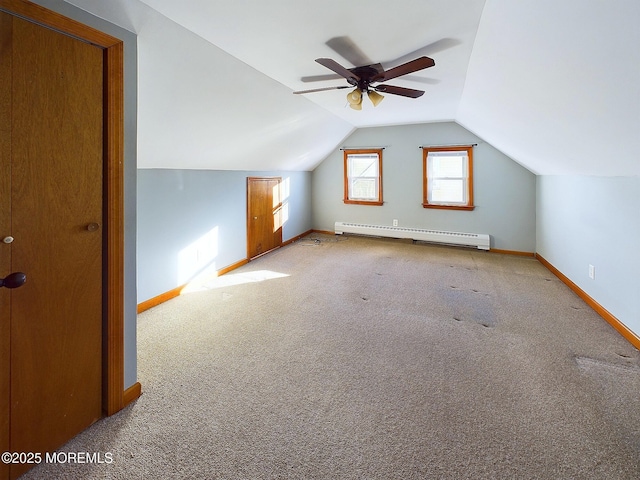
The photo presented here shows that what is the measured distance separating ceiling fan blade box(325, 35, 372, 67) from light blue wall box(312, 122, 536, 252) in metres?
3.36

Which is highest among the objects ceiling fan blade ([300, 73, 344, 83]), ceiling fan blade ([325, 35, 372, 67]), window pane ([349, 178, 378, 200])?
ceiling fan blade ([300, 73, 344, 83])

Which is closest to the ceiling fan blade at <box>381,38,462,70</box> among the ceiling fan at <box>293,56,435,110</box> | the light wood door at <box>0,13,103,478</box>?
the ceiling fan at <box>293,56,435,110</box>

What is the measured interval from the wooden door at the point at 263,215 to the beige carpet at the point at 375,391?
161 cm

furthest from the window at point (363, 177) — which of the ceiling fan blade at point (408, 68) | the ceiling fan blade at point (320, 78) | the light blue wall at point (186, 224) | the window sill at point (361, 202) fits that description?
the ceiling fan blade at point (408, 68)

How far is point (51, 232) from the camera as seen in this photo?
1412 mm

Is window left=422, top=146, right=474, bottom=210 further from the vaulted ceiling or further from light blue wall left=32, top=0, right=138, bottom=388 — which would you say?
light blue wall left=32, top=0, right=138, bottom=388

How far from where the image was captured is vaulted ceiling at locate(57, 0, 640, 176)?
5.13ft

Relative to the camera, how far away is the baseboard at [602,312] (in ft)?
7.99

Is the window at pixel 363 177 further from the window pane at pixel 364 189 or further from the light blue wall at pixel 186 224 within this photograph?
the light blue wall at pixel 186 224

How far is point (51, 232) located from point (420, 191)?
556 centimetres

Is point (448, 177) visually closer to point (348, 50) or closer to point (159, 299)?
point (348, 50)

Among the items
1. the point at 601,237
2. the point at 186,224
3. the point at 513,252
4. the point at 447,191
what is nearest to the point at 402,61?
the point at 601,237

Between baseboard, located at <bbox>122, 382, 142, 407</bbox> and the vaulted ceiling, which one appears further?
baseboard, located at <bbox>122, 382, 142, 407</bbox>

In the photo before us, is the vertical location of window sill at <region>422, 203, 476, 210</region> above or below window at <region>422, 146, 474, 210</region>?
below
